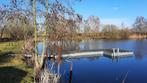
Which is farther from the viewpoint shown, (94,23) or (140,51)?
(94,23)

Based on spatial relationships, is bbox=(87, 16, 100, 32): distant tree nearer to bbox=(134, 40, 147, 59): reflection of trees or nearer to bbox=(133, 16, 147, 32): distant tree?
bbox=(133, 16, 147, 32): distant tree

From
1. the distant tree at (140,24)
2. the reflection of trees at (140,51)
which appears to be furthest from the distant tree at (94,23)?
the reflection of trees at (140,51)

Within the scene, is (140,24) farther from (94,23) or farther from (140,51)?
(140,51)

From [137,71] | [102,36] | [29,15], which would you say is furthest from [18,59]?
[102,36]

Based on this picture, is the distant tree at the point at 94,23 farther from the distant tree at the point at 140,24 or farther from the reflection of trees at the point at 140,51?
the reflection of trees at the point at 140,51

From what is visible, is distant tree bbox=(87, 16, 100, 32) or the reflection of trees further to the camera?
distant tree bbox=(87, 16, 100, 32)

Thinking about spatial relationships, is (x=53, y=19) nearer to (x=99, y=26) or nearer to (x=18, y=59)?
(x=18, y=59)

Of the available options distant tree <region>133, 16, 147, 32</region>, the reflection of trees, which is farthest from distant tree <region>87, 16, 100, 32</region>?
the reflection of trees

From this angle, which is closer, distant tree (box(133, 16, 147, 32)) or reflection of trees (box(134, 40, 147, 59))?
reflection of trees (box(134, 40, 147, 59))

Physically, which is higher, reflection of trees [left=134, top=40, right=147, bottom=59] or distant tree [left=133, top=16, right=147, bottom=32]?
distant tree [left=133, top=16, right=147, bottom=32]

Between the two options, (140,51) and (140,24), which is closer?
(140,51)

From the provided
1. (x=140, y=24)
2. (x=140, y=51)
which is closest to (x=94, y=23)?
(x=140, y=24)

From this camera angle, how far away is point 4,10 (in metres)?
10.8

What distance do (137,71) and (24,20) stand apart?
24.6 feet
